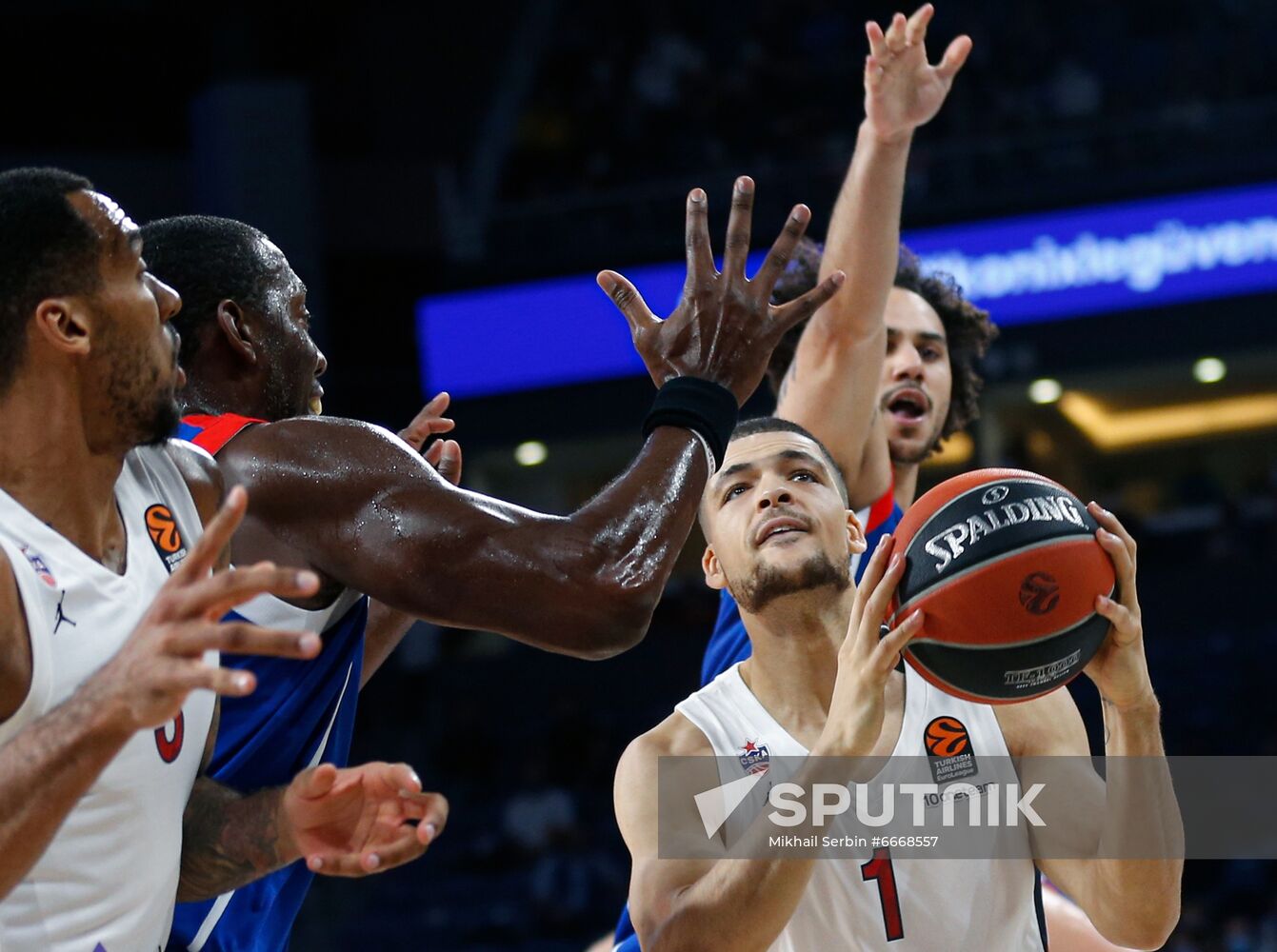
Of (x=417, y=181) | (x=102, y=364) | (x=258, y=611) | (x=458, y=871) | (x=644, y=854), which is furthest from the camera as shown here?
(x=417, y=181)

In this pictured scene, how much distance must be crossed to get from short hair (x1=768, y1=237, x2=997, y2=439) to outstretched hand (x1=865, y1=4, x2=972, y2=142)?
0.79m

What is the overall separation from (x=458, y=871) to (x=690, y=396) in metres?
10.4

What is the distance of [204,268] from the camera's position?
305 cm

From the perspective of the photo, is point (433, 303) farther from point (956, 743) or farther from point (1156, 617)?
point (956, 743)

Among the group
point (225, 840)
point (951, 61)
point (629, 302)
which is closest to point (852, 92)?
point (951, 61)

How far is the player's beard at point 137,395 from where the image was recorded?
2385 mm

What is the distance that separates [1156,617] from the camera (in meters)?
12.6

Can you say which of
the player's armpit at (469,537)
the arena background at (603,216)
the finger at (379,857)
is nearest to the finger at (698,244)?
the player's armpit at (469,537)

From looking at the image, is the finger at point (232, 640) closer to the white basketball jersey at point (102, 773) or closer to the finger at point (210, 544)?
the finger at point (210, 544)

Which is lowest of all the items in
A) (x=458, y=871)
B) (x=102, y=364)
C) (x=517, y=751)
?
(x=102, y=364)

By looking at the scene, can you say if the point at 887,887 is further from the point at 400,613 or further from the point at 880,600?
the point at 400,613

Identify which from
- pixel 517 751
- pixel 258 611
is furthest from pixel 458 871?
pixel 258 611

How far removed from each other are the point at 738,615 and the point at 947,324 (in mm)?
1394

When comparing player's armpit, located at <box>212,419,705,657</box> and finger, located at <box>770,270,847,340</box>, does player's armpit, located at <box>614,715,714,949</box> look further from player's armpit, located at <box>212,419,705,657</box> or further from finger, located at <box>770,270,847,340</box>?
finger, located at <box>770,270,847,340</box>
